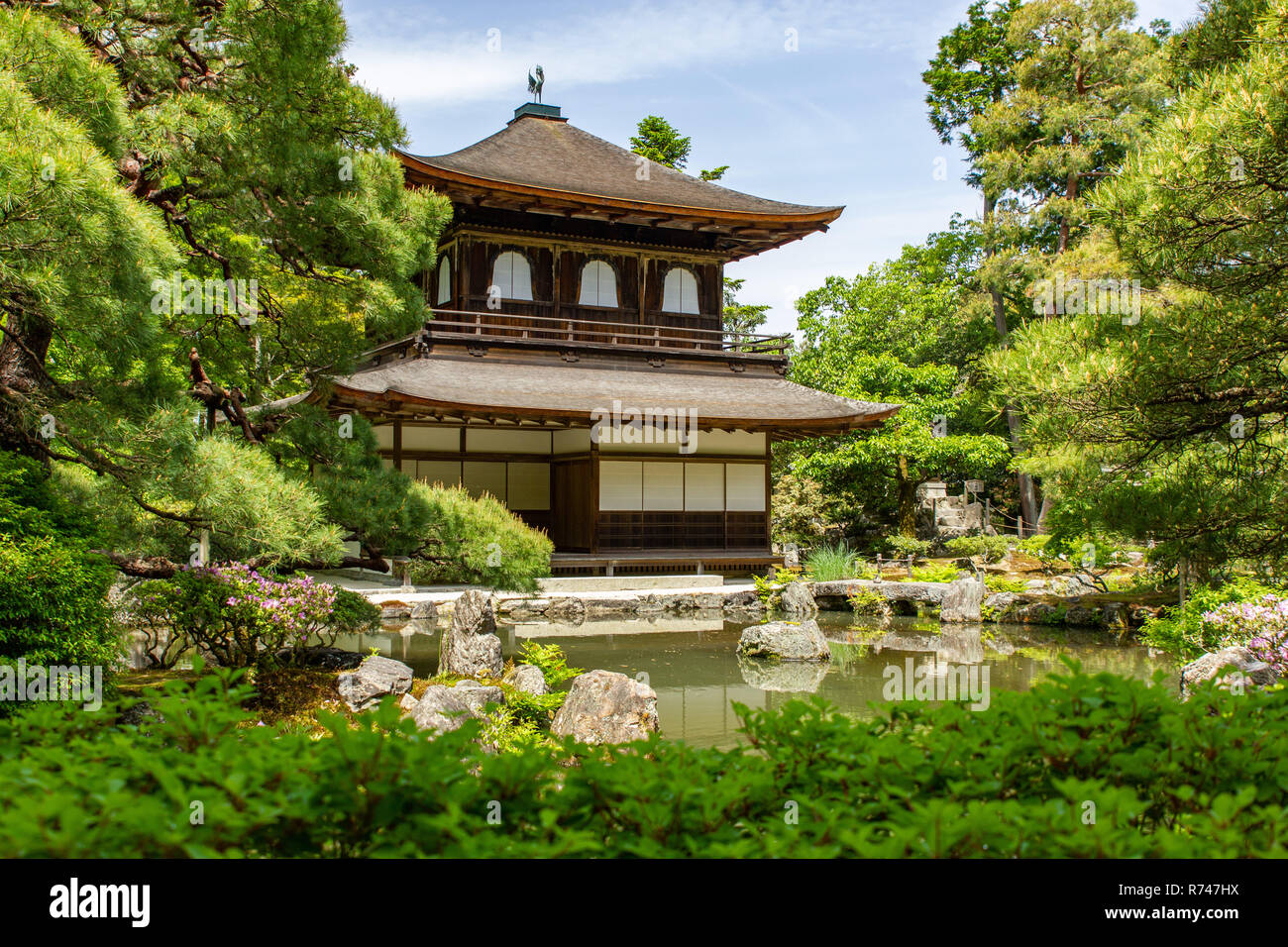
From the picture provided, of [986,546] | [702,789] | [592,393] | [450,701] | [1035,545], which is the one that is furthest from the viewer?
[986,546]

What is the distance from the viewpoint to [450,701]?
746 cm

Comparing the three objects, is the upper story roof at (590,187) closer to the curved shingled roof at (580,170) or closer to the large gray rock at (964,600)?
the curved shingled roof at (580,170)

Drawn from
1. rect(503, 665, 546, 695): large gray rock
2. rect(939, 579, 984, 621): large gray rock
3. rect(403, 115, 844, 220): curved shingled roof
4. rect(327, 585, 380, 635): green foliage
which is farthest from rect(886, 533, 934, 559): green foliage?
rect(327, 585, 380, 635): green foliage

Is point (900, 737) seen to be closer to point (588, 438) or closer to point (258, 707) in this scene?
point (258, 707)

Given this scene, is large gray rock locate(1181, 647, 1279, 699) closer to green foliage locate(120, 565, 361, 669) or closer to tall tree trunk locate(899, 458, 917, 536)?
green foliage locate(120, 565, 361, 669)

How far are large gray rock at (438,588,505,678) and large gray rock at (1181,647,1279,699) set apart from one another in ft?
21.3

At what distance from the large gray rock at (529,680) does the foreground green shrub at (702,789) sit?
20.1 feet

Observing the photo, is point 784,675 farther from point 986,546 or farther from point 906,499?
point 906,499

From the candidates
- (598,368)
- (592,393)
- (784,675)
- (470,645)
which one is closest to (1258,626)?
(784,675)

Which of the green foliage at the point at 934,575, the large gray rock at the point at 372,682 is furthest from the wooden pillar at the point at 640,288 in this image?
the large gray rock at the point at 372,682

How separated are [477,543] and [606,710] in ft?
8.23

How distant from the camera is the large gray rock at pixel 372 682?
829 centimetres

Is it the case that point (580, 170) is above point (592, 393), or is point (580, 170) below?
above

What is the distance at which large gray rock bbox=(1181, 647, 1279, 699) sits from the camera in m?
7.46
